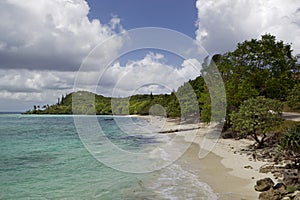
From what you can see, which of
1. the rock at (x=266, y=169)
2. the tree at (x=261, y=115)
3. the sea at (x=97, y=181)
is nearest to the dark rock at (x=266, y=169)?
the rock at (x=266, y=169)

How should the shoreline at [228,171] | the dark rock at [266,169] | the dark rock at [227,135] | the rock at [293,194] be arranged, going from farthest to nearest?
the dark rock at [227,135], the dark rock at [266,169], the shoreline at [228,171], the rock at [293,194]

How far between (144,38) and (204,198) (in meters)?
7.78

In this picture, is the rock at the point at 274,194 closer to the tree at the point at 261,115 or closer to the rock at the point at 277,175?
the rock at the point at 277,175

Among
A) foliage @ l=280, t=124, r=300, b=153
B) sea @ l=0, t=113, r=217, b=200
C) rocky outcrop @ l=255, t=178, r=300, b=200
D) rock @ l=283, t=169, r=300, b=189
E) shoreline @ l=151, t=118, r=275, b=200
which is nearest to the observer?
rocky outcrop @ l=255, t=178, r=300, b=200

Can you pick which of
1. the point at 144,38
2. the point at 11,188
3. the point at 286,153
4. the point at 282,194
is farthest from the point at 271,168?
the point at 11,188

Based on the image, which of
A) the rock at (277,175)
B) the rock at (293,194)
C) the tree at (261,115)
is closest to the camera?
the rock at (293,194)

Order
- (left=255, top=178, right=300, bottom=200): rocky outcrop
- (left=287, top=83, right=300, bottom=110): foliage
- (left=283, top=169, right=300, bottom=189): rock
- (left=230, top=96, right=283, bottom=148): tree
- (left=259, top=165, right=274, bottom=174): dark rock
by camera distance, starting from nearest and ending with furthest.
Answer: (left=255, top=178, right=300, bottom=200): rocky outcrop < (left=283, top=169, right=300, bottom=189): rock < (left=259, top=165, right=274, bottom=174): dark rock < (left=230, top=96, right=283, bottom=148): tree < (left=287, top=83, right=300, bottom=110): foliage

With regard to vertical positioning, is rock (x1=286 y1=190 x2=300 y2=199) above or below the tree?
below

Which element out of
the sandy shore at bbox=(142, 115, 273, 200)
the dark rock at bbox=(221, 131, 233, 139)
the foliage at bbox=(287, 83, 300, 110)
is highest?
the foliage at bbox=(287, 83, 300, 110)

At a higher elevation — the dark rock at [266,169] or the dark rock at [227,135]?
the dark rock at [227,135]

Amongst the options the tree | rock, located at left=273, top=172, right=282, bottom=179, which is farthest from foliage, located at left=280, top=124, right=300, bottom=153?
the tree

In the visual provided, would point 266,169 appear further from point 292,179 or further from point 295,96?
point 295,96

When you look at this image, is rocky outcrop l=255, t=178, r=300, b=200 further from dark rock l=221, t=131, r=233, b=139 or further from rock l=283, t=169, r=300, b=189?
dark rock l=221, t=131, r=233, b=139

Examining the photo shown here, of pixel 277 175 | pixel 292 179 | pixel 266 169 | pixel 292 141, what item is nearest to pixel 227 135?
pixel 266 169
